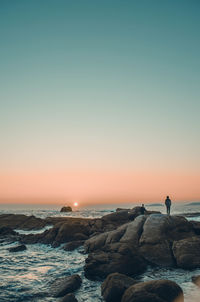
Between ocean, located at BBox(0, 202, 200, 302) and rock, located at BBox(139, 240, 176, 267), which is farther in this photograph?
rock, located at BBox(139, 240, 176, 267)

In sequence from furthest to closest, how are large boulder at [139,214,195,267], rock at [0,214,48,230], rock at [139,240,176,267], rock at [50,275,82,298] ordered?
rock at [0,214,48,230], large boulder at [139,214,195,267], rock at [139,240,176,267], rock at [50,275,82,298]

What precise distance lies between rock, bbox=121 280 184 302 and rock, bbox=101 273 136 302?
20.7 inches

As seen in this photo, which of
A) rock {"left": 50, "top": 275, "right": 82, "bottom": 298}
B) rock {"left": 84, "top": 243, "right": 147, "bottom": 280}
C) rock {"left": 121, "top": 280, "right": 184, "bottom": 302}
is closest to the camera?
rock {"left": 121, "top": 280, "right": 184, "bottom": 302}

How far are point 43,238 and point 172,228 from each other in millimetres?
15478

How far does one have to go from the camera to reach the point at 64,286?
11.7 m

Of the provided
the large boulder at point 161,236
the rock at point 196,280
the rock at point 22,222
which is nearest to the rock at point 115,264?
the large boulder at point 161,236

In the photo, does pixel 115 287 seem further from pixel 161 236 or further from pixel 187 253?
pixel 161 236

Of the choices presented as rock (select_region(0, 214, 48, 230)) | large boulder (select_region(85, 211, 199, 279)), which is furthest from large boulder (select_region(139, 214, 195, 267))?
rock (select_region(0, 214, 48, 230))

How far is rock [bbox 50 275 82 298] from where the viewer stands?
37.0 feet

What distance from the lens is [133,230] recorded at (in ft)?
65.5

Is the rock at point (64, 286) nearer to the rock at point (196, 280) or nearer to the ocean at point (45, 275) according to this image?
the ocean at point (45, 275)

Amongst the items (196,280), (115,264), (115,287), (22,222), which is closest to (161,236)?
(115,264)

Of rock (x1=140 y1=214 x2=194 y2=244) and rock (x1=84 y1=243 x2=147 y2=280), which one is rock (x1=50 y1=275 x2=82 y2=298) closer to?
rock (x1=84 y1=243 x2=147 y2=280)

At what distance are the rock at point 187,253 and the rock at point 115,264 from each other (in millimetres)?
2302
